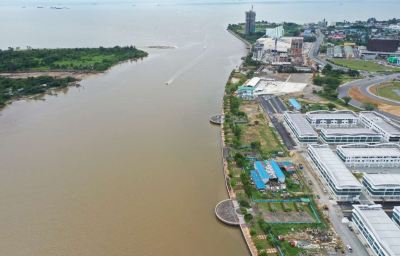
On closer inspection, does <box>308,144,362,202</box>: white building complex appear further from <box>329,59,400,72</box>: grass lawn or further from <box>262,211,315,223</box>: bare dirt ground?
<box>329,59,400,72</box>: grass lawn

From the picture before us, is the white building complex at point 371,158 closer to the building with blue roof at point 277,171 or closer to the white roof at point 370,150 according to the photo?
the white roof at point 370,150

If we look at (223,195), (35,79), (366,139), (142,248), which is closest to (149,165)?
(223,195)

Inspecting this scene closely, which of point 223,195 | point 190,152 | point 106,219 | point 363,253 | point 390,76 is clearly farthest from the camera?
point 390,76

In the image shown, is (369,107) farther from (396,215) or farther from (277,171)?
(396,215)

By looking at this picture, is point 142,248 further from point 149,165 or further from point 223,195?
point 149,165

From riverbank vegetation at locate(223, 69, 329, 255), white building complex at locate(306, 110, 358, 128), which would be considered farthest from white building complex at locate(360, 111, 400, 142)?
riverbank vegetation at locate(223, 69, 329, 255)

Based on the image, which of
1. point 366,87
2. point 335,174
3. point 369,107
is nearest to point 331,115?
point 369,107
